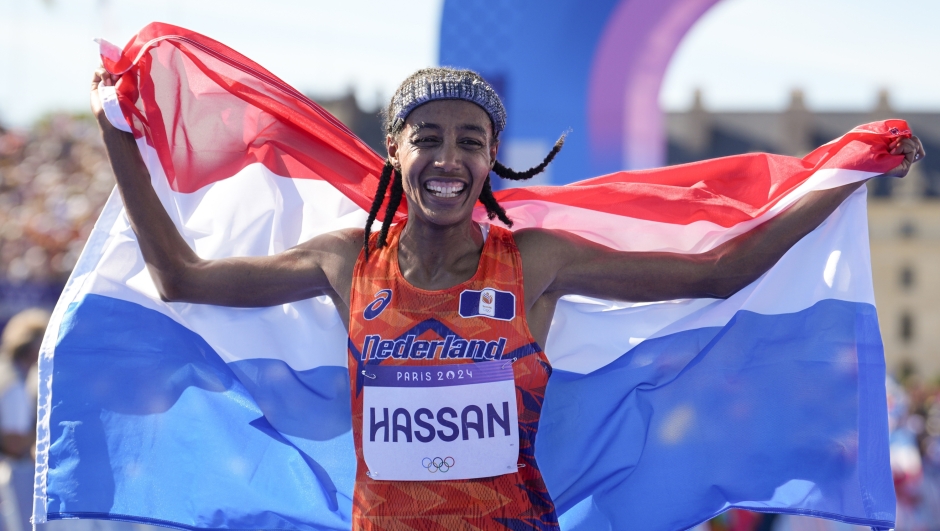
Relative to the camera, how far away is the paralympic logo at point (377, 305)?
2.90 metres

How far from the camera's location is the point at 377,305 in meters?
2.90

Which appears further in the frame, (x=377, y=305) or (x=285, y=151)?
(x=285, y=151)

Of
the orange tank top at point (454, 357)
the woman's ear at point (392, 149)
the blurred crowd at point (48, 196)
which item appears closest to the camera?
the orange tank top at point (454, 357)

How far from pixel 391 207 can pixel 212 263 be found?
60cm

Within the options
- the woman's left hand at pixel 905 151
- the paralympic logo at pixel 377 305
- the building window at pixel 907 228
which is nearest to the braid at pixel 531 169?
the paralympic logo at pixel 377 305

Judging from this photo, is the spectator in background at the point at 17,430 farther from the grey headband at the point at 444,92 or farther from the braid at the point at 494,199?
the grey headband at the point at 444,92

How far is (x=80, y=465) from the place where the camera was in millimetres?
3508

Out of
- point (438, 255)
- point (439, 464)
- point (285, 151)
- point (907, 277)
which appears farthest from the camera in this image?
point (907, 277)

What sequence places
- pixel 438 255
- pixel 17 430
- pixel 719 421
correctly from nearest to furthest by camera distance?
pixel 438 255, pixel 719 421, pixel 17 430

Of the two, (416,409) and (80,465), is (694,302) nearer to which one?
(416,409)

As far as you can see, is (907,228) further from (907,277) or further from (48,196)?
(48,196)

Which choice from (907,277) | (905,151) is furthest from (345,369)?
(907,277)

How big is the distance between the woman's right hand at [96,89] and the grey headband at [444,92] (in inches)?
39.7

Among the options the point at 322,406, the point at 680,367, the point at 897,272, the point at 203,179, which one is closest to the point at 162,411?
the point at 322,406
